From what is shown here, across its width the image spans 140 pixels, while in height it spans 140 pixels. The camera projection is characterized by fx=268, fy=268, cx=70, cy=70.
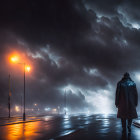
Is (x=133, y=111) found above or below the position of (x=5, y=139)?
above

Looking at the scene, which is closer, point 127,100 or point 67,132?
point 127,100

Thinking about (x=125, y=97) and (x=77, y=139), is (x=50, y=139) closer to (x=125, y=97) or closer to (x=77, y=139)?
(x=77, y=139)

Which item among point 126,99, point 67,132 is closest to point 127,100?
point 126,99

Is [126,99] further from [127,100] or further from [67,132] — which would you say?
[67,132]

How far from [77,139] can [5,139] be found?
266cm

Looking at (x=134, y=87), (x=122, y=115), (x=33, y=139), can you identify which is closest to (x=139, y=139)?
(x=122, y=115)

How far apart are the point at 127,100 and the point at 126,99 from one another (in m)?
0.06

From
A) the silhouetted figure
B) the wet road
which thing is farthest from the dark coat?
the wet road

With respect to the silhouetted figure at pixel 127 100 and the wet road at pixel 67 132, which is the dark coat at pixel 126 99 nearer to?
the silhouetted figure at pixel 127 100

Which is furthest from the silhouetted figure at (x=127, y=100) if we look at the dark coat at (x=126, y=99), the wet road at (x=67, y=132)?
the wet road at (x=67, y=132)

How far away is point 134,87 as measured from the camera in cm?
968

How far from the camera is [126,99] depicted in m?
9.48

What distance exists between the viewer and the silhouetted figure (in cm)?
939

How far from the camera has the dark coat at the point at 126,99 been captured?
30.8 feet
